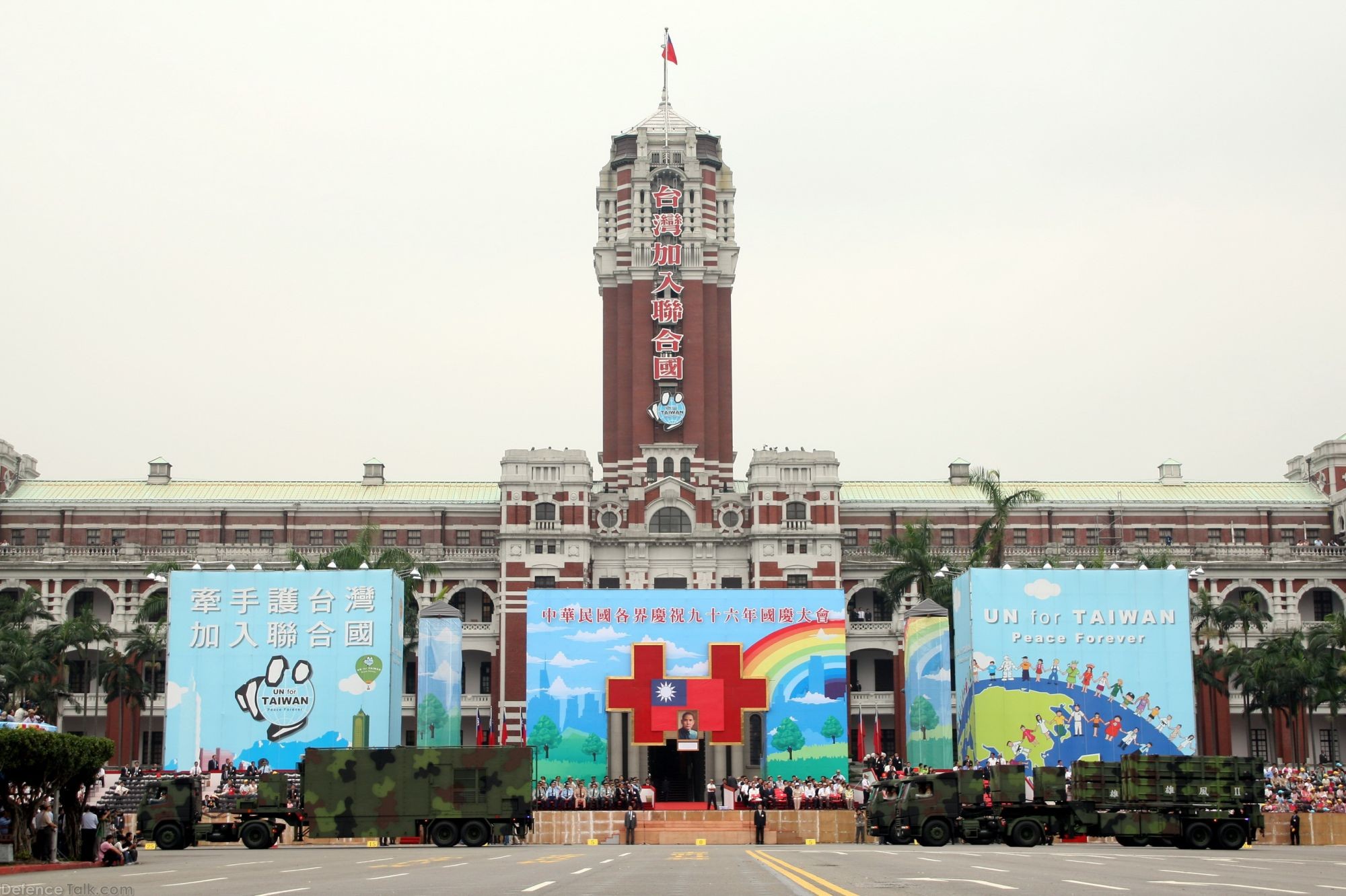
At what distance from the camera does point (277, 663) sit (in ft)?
233

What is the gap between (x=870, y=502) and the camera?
3920 inches

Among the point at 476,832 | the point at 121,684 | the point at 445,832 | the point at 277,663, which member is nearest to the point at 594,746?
the point at 277,663

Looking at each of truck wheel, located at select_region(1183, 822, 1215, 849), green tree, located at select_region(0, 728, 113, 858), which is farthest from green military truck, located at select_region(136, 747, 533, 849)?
truck wheel, located at select_region(1183, 822, 1215, 849)

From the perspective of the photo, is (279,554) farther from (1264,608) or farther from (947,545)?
(1264,608)

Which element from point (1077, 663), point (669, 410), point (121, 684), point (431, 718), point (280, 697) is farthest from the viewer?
point (669, 410)

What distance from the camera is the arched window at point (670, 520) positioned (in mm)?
89938

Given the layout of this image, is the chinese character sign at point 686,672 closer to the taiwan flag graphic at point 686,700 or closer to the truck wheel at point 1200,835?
the taiwan flag graphic at point 686,700

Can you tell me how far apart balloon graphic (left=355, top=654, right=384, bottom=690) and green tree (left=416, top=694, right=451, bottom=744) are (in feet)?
10.3

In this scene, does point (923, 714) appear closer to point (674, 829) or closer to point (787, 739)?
point (787, 739)

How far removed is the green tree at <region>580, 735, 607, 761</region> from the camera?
235 feet

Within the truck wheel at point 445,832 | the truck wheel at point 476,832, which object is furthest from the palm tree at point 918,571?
the truck wheel at point 445,832

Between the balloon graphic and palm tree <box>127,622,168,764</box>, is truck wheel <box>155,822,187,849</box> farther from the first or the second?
palm tree <box>127,622,168,764</box>

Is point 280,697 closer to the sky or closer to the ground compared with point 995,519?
closer to the ground

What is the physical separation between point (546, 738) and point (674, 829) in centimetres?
1550
